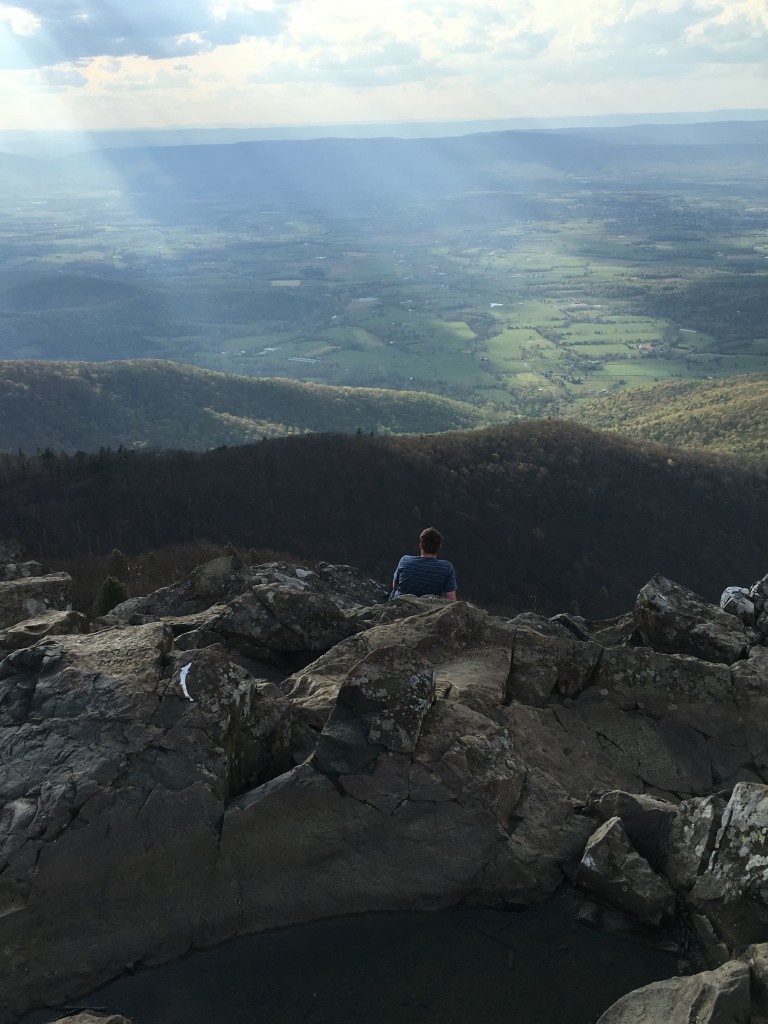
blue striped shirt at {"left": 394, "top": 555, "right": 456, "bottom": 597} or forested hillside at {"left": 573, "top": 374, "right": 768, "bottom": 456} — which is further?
forested hillside at {"left": 573, "top": 374, "right": 768, "bottom": 456}

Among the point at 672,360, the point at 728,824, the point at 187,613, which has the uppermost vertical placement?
the point at 728,824

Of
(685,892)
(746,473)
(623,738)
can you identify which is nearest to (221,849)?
(685,892)

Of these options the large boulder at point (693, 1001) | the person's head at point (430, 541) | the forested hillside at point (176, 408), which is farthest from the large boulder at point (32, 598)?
the forested hillside at point (176, 408)

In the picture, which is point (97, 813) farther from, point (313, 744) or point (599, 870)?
point (599, 870)

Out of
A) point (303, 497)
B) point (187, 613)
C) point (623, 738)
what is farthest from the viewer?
point (303, 497)

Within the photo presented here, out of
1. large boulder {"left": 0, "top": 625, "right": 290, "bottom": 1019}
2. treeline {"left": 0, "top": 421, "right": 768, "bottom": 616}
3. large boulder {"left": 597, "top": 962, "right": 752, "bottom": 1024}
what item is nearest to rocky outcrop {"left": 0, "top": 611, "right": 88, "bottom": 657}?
large boulder {"left": 0, "top": 625, "right": 290, "bottom": 1019}

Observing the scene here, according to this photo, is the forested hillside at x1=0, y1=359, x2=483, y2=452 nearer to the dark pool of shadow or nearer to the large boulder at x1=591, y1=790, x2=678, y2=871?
the large boulder at x1=591, y1=790, x2=678, y2=871

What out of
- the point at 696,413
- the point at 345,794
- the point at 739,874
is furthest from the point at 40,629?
the point at 696,413
